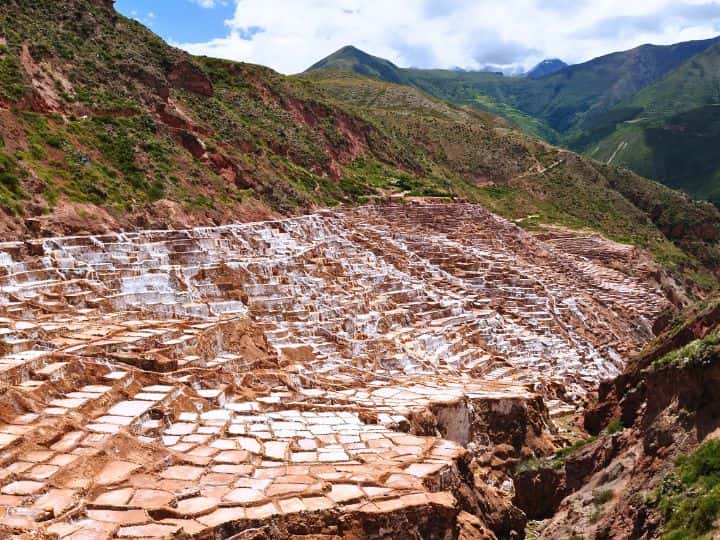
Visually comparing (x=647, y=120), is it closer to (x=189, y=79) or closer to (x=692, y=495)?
(x=189, y=79)

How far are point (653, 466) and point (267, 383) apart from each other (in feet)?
22.0

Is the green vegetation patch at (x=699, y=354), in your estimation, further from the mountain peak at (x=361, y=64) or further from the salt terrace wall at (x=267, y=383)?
the mountain peak at (x=361, y=64)

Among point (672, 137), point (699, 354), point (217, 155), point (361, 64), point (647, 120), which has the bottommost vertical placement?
point (699, 354)

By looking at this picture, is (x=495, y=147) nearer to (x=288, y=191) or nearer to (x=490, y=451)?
(x=288, y=191)

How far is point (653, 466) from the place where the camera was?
9414mm

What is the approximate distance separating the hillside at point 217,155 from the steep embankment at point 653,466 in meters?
14.4

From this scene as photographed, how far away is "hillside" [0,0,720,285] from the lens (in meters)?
21.0

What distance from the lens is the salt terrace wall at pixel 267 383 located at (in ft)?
22.1

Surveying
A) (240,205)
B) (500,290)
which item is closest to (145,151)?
(240,205)

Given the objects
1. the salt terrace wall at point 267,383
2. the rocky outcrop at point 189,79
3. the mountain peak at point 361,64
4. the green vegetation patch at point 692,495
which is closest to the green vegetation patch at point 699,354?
the green vegetation patch at point 692,495

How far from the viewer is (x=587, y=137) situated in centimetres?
13938

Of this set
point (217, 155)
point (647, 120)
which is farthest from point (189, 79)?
point (647, 120)

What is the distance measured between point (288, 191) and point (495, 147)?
134 feet

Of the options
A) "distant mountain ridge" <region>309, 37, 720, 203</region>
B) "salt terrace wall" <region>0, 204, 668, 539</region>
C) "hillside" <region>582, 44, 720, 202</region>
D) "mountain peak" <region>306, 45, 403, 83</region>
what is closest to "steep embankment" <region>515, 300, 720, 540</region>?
"salt terrace wall" <region>0, 204, 668, 539</region>
